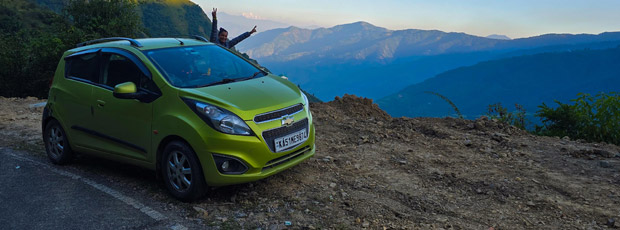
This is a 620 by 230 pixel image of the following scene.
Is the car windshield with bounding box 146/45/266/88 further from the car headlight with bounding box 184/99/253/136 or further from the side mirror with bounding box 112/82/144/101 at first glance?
the car headlight with bounding box 184/99/253/136

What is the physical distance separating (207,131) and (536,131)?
8.62m

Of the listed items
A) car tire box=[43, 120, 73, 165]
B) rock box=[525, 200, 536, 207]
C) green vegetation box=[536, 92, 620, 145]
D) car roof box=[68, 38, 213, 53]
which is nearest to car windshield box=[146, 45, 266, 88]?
car roof box=[68, 38, 213, 53]

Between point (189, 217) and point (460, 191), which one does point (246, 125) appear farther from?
point (460, 191)

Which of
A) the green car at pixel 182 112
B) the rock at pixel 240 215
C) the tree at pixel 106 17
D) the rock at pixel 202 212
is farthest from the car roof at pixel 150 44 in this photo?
the tree at pixel 106 17

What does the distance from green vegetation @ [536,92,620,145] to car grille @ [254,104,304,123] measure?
6.88 m

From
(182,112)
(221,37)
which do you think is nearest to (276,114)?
(182,112)

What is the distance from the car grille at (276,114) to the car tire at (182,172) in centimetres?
74

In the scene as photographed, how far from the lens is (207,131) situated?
4086 mm

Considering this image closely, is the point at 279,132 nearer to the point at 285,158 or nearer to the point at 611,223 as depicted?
the point at 285,158

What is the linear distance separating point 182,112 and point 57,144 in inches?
112

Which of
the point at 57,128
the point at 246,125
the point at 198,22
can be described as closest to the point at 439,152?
the point at 246,125

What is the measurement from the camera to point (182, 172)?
4.39 metres

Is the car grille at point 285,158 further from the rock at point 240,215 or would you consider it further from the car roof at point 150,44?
the car roof at point 150,44

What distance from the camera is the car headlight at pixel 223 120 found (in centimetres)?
410
